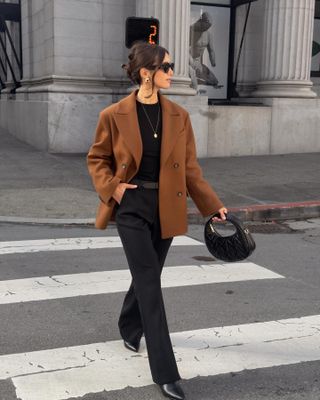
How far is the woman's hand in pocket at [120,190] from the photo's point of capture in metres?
3.41

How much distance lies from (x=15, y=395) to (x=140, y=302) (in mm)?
925

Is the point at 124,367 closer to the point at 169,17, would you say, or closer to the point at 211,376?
the point at 211,376

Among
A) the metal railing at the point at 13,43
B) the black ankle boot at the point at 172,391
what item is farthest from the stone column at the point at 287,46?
the black ankle boot at the point at 172,391

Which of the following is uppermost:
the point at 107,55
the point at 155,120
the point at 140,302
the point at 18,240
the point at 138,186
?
the point at 107,55

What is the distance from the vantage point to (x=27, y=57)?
58.6ft

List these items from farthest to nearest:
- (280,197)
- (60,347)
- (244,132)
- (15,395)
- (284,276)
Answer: (244,132)
(280,197)
(284,276)
(60,347)
(15,395)

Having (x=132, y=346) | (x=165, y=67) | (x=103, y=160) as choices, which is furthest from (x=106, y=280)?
(x=165, y=67)

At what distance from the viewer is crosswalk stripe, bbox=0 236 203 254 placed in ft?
23.1

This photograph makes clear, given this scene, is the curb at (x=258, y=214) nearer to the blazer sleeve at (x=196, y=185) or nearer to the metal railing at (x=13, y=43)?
the blazer sleeve at (x=196, y=185)

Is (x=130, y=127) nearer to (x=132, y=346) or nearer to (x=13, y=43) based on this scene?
(x=132, y=346)

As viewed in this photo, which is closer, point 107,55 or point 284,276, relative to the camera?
point 284,276

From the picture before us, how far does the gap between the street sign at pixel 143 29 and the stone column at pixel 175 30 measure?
5.23 m

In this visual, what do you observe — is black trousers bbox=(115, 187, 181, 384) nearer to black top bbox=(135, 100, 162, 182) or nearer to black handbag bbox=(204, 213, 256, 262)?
black top bbox=(135, 100, 162, 182)

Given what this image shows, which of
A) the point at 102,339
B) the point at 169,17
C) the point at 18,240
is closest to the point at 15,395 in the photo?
the point at 102,339
